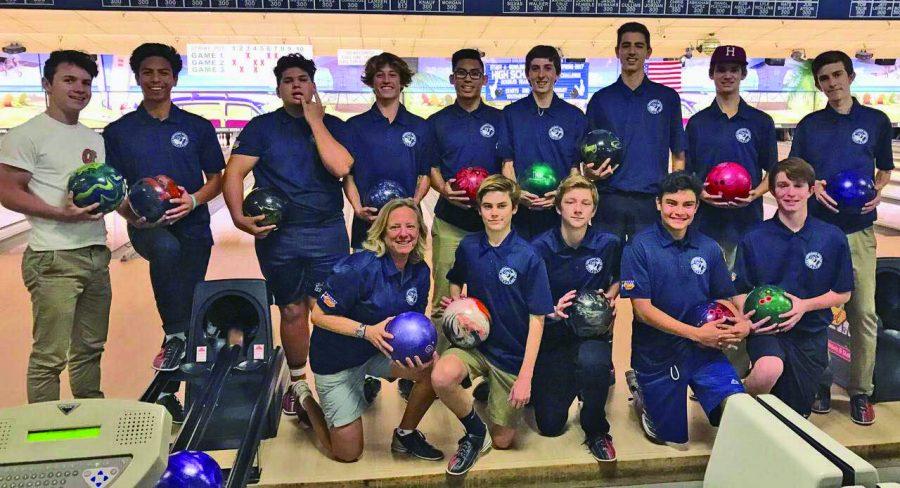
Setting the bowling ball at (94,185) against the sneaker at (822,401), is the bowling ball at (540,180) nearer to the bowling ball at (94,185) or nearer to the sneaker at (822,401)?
the sneaker at (822,401)

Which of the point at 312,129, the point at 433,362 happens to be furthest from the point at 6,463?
the point at 312,129

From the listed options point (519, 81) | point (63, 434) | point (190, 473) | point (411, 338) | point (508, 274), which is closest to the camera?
point (63, 434)

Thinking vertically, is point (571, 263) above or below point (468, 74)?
below

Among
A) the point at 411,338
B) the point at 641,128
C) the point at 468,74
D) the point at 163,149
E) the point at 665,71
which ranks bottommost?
the point at 411,338

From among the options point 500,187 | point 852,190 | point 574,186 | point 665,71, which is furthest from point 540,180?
point 665,71

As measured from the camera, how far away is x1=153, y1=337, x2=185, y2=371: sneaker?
239 centimetres

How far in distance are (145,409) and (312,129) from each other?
140 centimetres

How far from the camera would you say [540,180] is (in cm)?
250

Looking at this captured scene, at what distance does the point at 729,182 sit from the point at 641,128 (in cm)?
40

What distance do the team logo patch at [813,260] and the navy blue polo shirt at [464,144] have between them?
119 cm

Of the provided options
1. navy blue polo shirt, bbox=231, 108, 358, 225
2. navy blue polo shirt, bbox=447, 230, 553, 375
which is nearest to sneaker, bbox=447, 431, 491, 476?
navy blue polo shirt, bbox=447, 230, 553, 375

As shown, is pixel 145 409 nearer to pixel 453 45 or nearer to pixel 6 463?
pixel 6 463

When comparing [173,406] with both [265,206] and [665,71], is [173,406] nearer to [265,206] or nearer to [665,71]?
[265,206]

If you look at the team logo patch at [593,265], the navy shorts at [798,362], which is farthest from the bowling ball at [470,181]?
the navy shorts at [798,362]
